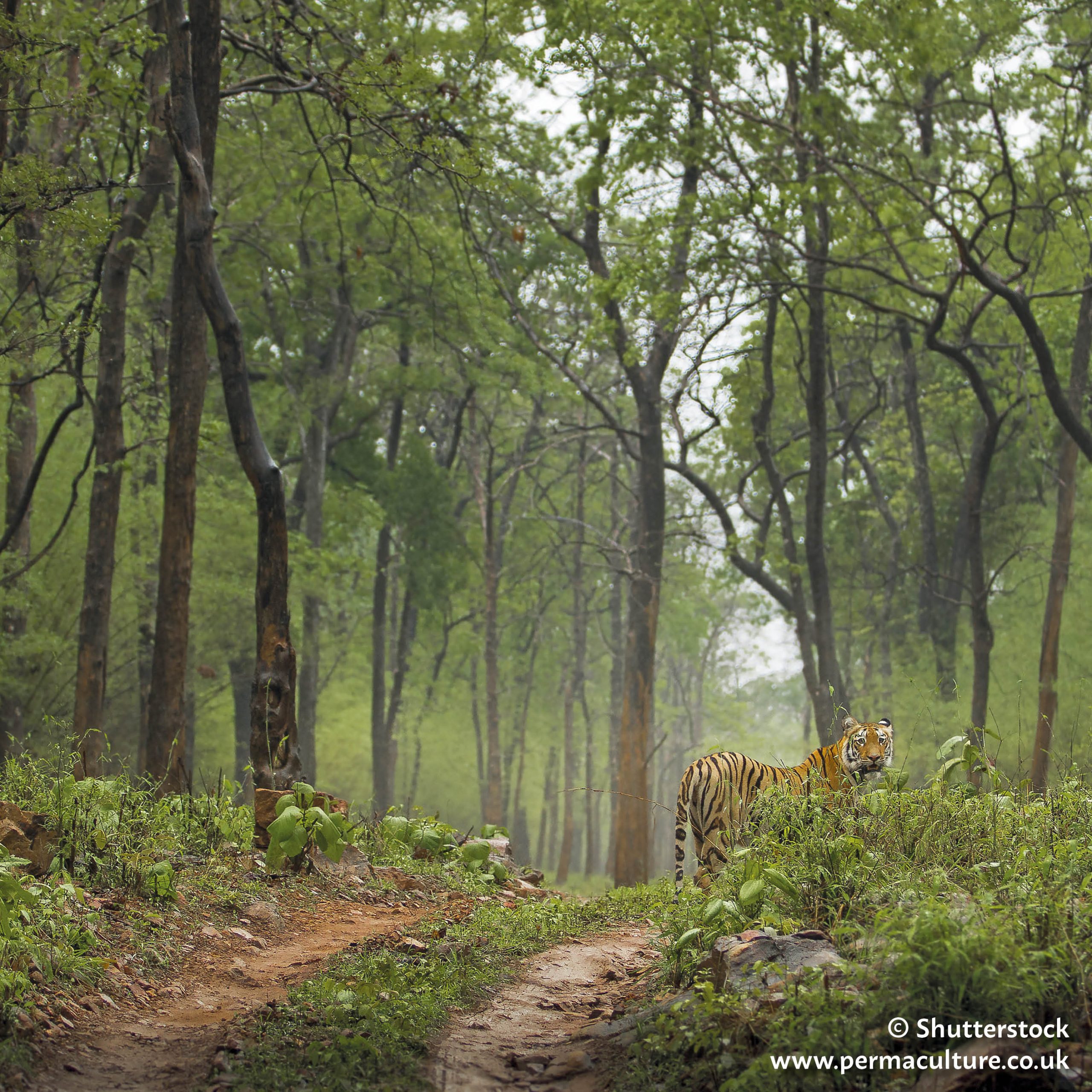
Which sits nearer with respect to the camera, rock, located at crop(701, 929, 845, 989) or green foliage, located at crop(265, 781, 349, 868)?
rock, located at crop(701, 929, 845, 989)

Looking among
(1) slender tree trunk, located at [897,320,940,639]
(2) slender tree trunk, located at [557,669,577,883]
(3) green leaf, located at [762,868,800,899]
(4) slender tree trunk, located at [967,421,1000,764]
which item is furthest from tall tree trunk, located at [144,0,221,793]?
(2) slender tree trunk, located at [557,669,577,883]

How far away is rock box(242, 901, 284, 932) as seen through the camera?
7412 millimetres

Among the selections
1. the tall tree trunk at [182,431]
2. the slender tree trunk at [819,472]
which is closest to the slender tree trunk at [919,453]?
the slender tree trunk at [819,472]

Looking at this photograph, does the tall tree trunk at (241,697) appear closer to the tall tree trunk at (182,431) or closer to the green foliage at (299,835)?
the tall tree trunk at (182,431)

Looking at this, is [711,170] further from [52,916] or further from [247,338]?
[52,916]

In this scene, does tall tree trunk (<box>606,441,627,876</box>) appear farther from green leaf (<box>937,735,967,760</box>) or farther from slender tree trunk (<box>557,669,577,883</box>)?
green leaf (<box>937,735,967,760</box>)

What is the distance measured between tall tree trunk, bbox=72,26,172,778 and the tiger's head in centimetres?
907

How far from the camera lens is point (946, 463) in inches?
1150

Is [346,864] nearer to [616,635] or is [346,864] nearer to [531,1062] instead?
[531,1062]

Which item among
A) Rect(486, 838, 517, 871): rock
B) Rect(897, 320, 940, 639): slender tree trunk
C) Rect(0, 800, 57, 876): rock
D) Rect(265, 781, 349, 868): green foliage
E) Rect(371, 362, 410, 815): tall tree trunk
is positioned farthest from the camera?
Rect(371, 362, 410, 815): tall tree trunk

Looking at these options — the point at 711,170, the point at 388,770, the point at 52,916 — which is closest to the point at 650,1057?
the point at 52,916

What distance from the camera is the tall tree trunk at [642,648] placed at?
1877cm

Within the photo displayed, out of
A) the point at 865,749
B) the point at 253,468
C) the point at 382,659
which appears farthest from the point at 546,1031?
the point at 382,659

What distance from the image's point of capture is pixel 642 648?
19.7 meters
